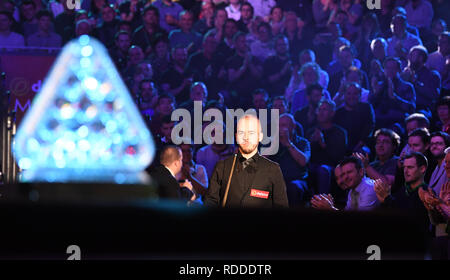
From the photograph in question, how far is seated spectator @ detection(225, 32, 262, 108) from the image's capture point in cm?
593

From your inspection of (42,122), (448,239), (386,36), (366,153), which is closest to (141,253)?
(448,239)

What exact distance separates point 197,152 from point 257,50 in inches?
49.6

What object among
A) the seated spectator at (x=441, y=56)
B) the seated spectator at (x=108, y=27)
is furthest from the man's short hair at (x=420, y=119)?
the seated spectator at (x=108, y=27)

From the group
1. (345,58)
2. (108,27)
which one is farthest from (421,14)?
(108,27)

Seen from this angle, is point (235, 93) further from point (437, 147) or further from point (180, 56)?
point (437, 147)

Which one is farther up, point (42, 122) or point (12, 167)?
point (42, 122)

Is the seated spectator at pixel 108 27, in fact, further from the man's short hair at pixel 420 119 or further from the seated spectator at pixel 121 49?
the man's short hair at pixel 420 119

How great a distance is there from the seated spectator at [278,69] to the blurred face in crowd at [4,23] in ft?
8.84

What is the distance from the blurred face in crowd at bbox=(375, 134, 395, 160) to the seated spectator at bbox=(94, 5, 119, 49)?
2875 mm

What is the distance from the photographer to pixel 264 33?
20.0 ft

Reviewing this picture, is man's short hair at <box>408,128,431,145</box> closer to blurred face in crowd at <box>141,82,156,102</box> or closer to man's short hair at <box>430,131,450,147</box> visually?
man's short hair at <box>430,131,450,147</box>

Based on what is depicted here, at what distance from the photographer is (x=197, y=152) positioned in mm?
5691

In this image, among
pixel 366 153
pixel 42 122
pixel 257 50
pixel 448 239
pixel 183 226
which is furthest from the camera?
pixel 257 50
